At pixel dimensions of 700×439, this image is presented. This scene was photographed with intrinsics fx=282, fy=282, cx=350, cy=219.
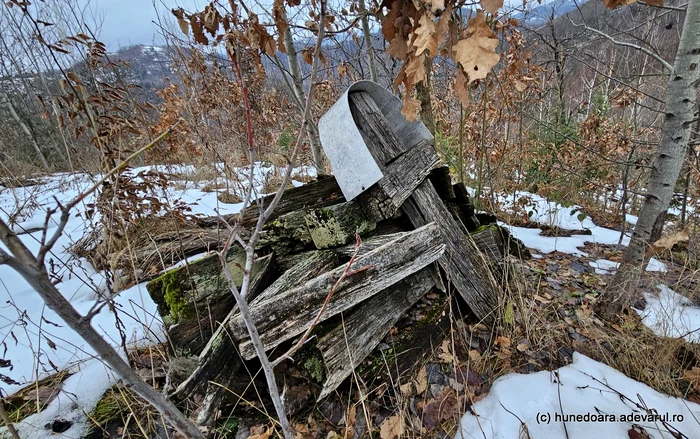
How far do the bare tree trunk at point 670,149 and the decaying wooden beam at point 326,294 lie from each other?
141 centimetres

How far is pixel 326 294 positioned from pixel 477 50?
4.01 feet

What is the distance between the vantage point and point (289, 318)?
146cm

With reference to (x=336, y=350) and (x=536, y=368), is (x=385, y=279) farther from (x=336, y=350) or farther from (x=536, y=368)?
(x=536, y=368)

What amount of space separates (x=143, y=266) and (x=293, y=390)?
1693mm

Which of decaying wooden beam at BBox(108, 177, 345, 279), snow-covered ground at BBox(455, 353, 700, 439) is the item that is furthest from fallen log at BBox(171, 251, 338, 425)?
snow-covered ground at BBox(455, 353, 700, 439)

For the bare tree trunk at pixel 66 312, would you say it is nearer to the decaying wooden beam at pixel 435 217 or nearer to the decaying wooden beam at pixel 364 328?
the decaying wooden beam at pixel 364 328

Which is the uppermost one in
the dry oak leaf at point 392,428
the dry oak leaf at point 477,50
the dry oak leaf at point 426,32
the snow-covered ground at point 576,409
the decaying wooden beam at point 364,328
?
the dry oak leaf at point 426,32

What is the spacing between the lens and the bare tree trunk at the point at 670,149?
5.02 ft

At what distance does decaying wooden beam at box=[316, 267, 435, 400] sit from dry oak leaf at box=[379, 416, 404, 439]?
307 mm

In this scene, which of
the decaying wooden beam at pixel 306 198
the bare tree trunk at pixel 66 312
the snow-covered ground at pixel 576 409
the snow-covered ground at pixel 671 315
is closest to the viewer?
the bare tree trunk at pixel 66 312

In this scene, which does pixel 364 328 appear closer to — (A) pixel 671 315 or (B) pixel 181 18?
(A) pixel 671 315

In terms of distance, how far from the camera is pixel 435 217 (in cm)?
197

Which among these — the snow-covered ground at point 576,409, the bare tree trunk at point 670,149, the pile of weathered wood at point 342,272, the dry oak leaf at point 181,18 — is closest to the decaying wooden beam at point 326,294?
the pile of weathered wood at point 342,272

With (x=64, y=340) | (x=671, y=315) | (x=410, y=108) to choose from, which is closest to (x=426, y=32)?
(x=410, y=108)
